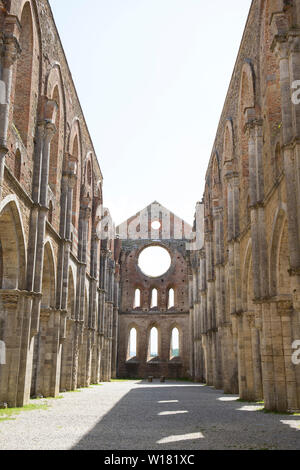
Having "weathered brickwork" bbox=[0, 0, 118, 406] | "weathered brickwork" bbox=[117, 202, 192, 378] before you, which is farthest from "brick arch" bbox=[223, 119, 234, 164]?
"weathered brickwork" bbox=[117, 202, 192, 378]

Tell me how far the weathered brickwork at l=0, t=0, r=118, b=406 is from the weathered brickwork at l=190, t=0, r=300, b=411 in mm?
6653

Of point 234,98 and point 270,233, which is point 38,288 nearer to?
point 270,233

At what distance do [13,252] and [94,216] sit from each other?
15.9 m

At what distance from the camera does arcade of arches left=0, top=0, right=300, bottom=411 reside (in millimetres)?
12883

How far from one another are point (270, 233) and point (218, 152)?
12188 mm

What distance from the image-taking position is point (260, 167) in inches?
623

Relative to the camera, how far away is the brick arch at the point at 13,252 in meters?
14.2

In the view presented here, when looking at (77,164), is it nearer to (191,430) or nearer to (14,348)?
(14,348)

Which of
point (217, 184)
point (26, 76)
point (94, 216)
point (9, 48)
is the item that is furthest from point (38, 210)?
point (94, 216)

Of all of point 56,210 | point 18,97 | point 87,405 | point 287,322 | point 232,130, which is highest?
point 232,130

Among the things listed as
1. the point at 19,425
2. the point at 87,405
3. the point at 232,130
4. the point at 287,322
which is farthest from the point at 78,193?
the point at 19,425

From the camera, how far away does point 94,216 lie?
99.8 feet

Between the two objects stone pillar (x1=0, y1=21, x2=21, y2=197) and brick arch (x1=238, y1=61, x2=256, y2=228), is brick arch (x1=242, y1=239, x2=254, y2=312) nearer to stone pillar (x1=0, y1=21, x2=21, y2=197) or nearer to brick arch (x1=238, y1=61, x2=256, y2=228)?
brick arch (x1=238, y1=61, x2=256, y2=228)

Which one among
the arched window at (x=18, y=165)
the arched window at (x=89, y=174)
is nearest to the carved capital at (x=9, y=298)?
the arched window at (x=18, y=165)
